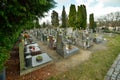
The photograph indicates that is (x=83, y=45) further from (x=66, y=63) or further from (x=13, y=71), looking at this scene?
A: (x=13, y=71)

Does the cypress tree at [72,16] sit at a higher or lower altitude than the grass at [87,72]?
higher

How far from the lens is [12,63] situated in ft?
29.0

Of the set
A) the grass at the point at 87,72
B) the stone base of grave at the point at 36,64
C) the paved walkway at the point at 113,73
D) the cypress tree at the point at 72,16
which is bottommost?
the paved walkway at the point at 113,73

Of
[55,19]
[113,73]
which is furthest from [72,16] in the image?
[113,73]

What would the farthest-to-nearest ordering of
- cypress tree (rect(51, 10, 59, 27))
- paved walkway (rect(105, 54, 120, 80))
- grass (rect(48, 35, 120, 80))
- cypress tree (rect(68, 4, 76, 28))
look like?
1. cypress tree (rect(51, 10, 59, 27))
2. cypress tree (rect(68, 4, 76, 28))
3. paved walkway (rect(105, 54, 120, 80))
4. grass (rect(48, 35, 120, 80))

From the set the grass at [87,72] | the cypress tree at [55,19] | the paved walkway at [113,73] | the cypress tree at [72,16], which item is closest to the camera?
Result: the grass at [87,72]

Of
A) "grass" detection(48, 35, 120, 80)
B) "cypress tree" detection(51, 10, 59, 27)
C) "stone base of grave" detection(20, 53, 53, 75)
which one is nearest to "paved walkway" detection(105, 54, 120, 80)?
"grass" detection(48, 35, 120, 80)

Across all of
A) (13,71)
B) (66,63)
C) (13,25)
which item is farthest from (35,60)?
(13,25)

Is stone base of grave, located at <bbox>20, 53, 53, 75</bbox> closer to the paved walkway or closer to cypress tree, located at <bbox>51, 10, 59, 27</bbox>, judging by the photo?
the paved walkway

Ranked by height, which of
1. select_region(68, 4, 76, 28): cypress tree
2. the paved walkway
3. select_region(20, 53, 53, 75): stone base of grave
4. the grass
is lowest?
the paved walkway

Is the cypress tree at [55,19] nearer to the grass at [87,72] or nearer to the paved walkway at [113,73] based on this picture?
the grass at [87,72]

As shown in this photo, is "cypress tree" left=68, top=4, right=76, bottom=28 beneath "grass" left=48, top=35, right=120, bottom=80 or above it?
above

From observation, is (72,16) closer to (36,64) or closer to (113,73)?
(113,73)

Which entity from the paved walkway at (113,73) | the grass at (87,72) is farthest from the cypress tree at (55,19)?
the paved walkway at (113,73)
